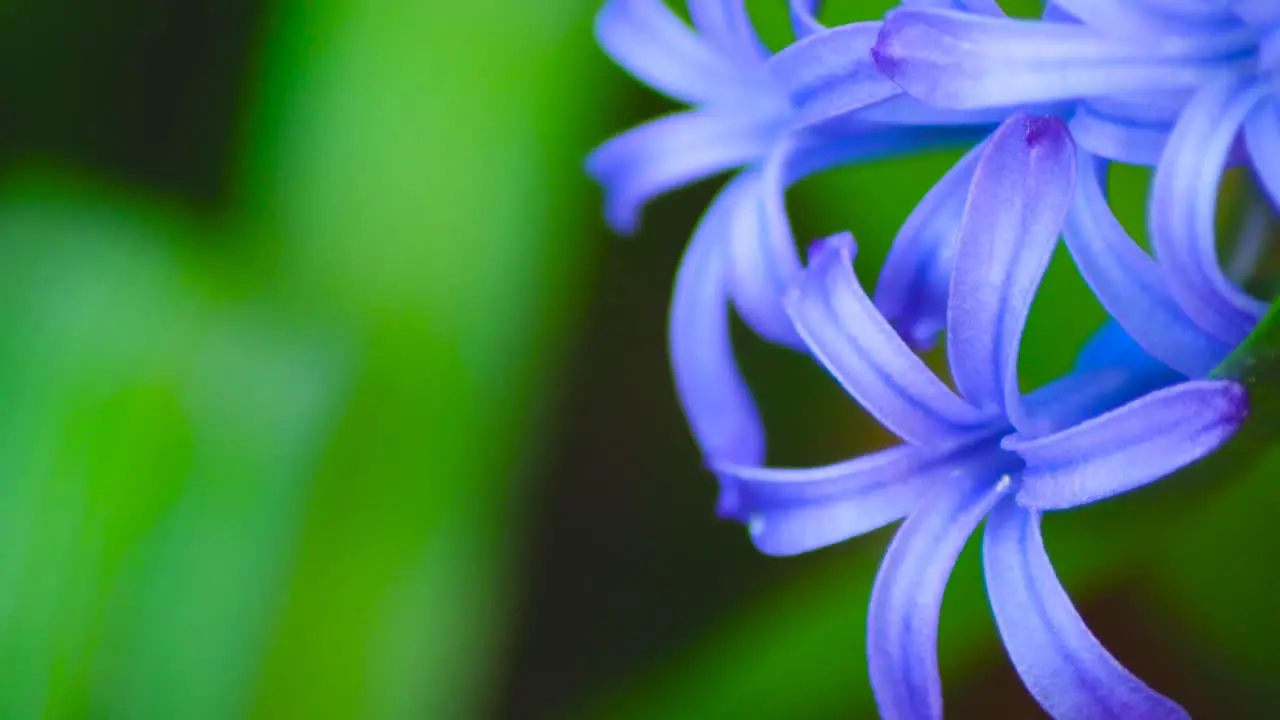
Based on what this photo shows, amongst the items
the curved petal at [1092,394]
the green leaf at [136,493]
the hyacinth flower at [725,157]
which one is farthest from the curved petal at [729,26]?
the green leaf at [136,493]

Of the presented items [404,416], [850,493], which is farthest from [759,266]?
[404,416]

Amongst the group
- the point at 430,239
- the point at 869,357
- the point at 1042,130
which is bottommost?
the point at 430,239

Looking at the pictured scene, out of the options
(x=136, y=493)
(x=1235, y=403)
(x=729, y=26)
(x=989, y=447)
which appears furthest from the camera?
(x=136, y=493)

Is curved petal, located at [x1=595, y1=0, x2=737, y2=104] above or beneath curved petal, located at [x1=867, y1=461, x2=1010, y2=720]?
above

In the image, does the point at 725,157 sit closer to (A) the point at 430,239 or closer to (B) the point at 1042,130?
(B) the point at 1042,130

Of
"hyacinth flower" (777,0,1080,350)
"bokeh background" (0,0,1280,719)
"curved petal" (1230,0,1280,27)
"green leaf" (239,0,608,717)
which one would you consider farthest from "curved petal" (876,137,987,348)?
"green leaf" (239,0,608,717)

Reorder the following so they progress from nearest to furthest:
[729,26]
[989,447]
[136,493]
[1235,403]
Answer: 1. [1235,403]
2. [989,447]
3. [729,26]
4. [136,493]

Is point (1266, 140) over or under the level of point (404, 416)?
over

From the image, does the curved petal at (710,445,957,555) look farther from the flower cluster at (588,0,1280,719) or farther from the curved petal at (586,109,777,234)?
the curved petal at (586,109,777,234)
